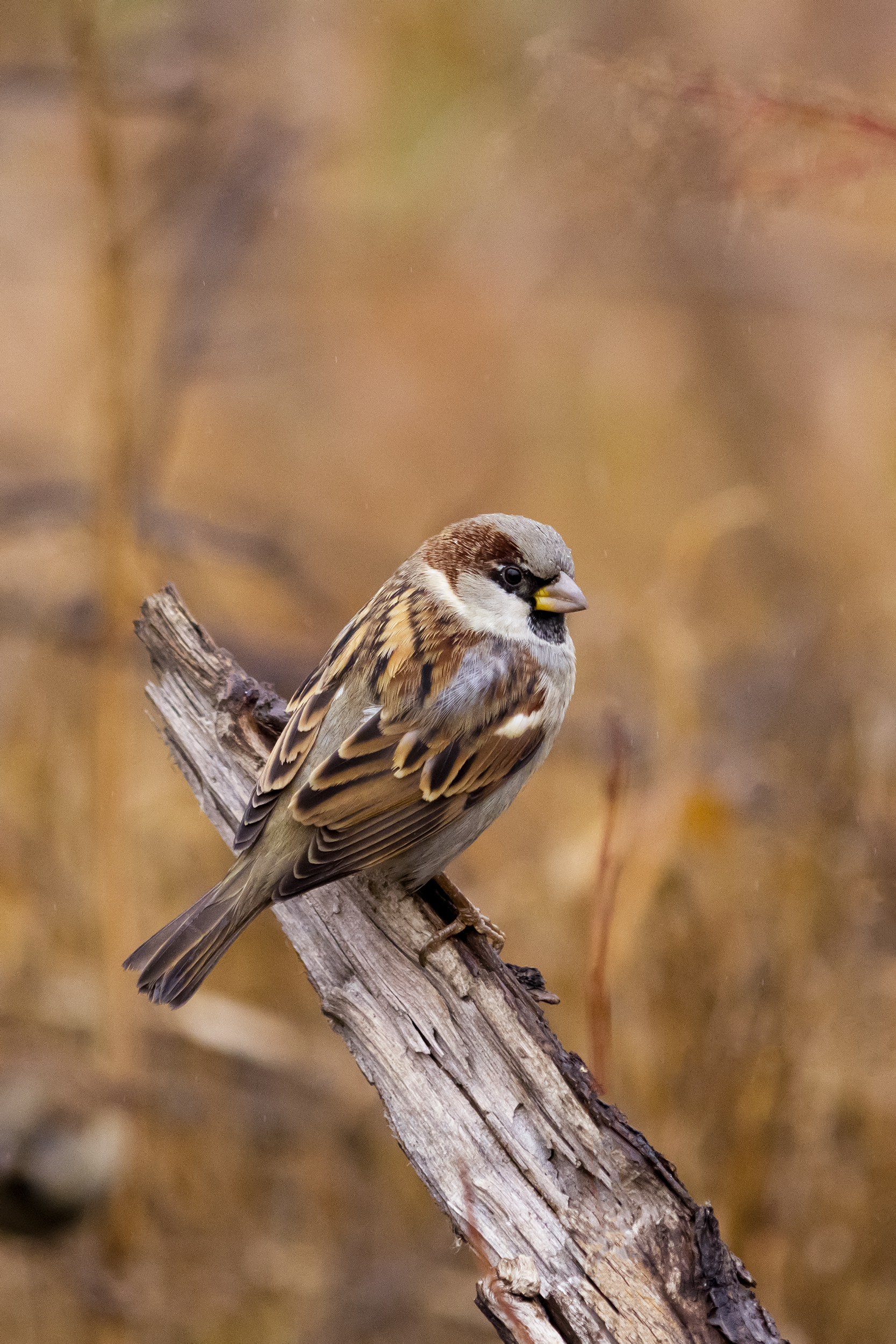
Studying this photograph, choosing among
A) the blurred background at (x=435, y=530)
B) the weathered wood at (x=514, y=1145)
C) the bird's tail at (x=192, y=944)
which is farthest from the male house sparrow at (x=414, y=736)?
the blurred background at (x=435, y=530)

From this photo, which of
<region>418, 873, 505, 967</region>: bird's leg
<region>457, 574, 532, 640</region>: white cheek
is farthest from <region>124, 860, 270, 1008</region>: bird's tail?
<region>457, 574, 532, 640</region>: white cheek

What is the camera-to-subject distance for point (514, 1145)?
78.7 inches

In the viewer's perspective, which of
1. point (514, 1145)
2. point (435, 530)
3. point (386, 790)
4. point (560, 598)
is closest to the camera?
point (514, 1145)

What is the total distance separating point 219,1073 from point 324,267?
3955mm

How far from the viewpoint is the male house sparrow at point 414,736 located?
2.29 m

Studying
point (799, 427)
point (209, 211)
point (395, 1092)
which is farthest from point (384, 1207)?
point (799, 427)

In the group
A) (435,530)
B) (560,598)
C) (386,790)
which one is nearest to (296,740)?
(386,790)

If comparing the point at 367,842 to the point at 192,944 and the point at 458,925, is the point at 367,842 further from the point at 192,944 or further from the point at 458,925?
the point at 192,944

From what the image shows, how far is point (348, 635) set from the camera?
277 cm

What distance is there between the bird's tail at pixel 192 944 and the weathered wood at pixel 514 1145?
0.15 m

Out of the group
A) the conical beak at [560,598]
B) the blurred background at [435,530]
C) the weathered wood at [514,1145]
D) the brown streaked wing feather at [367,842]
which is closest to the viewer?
the weathered wood at [514,1145]

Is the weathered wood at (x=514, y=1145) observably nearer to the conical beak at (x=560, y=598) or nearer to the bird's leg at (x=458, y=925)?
the bird's leg at (x=458, y=925)

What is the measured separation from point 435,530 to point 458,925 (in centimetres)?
265

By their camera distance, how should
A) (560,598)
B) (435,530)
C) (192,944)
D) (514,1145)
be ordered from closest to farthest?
1. (514,1145)
2. (192,944)
3. (560,598)
4. (435,530)
